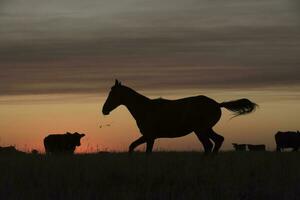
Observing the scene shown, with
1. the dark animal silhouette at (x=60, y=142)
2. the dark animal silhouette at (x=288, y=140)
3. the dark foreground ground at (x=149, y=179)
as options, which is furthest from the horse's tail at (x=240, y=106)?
the dark animal silhouette at (x=288, y=140)

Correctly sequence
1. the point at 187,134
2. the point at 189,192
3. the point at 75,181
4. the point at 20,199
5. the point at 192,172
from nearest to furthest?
1. the point at 20,199
2. the point at 189,192
3. the point at 75,181
4. the point at 192,172
5. the point at 187,134

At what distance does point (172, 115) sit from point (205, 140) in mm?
1277

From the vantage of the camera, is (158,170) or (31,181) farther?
(158,170)

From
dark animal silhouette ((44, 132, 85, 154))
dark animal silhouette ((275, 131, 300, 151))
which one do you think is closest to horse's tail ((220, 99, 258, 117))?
dark animal silhouette ((44, 132, 85, 154))

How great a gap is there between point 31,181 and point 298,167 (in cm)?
523

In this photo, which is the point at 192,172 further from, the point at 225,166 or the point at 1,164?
the point at 1,164

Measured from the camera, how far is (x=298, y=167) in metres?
12.4

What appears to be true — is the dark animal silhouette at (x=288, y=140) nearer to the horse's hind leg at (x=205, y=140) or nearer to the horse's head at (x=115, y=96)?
the horse's head at (x=115, y=96)

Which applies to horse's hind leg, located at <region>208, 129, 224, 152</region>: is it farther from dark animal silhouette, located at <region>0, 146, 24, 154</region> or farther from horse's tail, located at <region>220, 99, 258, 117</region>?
dark animal silhouette, located at <region>0, 146, 24, 154</region>

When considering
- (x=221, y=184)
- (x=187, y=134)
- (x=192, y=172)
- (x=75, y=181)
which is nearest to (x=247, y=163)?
(x=192, y=172)

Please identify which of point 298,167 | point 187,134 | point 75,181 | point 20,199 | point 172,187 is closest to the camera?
point 20,199

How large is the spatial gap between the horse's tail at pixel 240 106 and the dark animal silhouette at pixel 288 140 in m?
18.7

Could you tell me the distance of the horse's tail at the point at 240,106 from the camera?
19.0 m

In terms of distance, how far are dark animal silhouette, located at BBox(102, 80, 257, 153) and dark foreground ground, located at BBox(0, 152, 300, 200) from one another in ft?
13.4
